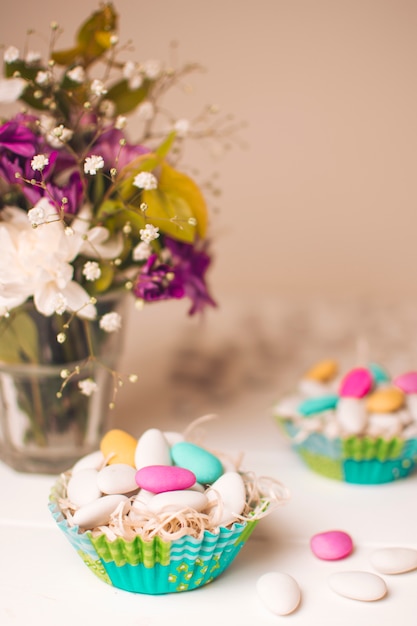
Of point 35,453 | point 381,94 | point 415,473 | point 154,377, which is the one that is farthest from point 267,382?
point 381,94

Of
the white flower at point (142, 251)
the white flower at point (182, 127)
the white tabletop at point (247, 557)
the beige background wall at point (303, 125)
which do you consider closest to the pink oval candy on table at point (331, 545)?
the white tabletop at point (247, 557)

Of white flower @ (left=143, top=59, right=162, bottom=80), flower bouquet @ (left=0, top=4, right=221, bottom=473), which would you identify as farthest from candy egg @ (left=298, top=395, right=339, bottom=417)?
white flower @ (left=143, top=59, right=162, bottom=80)

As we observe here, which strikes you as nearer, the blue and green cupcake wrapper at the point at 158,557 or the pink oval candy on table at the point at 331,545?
the blue and green cupcake wrapper at the point at 158,557

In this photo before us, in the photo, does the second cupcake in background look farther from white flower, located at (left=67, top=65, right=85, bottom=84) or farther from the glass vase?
Result: white flower, located at (left=67, top=65, right=85, bottom=84)

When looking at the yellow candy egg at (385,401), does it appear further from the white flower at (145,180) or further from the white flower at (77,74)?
the white flower at (77,74)

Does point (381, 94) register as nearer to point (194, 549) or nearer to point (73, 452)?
point (73, 452)

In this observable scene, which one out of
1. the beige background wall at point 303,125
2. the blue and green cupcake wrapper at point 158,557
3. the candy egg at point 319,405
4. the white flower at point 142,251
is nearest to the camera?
the blue and green cupcake wrapper at point 158,557

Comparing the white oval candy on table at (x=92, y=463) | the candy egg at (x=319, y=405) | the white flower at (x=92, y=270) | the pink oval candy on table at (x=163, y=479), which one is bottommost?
the candy egg at (x=319, y=405)

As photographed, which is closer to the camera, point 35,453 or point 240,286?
point 35,453
